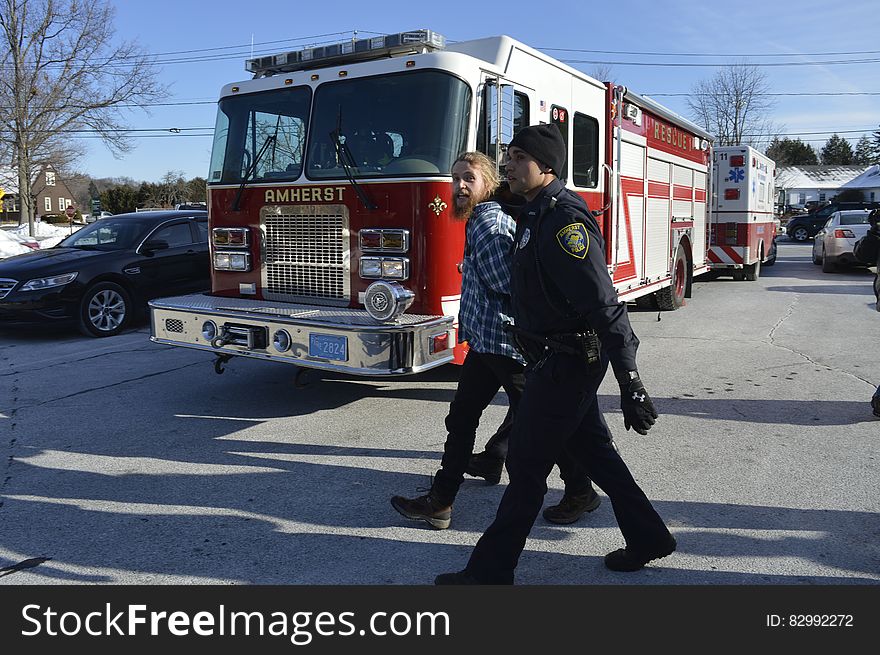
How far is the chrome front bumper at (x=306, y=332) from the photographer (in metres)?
5.10

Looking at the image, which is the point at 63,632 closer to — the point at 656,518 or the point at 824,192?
the point at 656,518

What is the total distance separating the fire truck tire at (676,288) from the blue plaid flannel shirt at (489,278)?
7933 mm

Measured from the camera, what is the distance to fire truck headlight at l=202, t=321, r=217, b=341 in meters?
5.85

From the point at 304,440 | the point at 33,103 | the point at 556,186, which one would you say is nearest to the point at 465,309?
the point at 556,186

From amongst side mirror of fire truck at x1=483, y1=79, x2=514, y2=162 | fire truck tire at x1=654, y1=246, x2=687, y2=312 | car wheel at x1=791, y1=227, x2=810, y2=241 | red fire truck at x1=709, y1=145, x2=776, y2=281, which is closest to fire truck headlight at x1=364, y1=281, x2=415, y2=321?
side mirror of fire truck at x1=483, y1=79, x2=514, y2=162

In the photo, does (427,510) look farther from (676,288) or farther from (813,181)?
(813,181)

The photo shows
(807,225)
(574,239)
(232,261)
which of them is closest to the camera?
(574,239)

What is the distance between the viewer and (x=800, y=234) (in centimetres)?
3609

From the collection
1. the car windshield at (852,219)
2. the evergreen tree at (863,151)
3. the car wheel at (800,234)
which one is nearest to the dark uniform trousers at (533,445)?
the car windshield at (852,219)

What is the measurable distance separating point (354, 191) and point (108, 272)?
5.52 m

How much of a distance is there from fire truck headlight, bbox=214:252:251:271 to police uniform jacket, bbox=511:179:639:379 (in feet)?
12.4

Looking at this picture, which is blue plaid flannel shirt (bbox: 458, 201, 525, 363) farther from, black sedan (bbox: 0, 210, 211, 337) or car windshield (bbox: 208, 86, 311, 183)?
black sedan (bbox: 0, 210, 211, 337)

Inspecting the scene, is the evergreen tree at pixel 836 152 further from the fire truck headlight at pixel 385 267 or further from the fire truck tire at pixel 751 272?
the fire truck headlight at pixel 385 267

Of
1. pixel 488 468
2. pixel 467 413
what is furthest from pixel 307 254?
pixel 467 413
